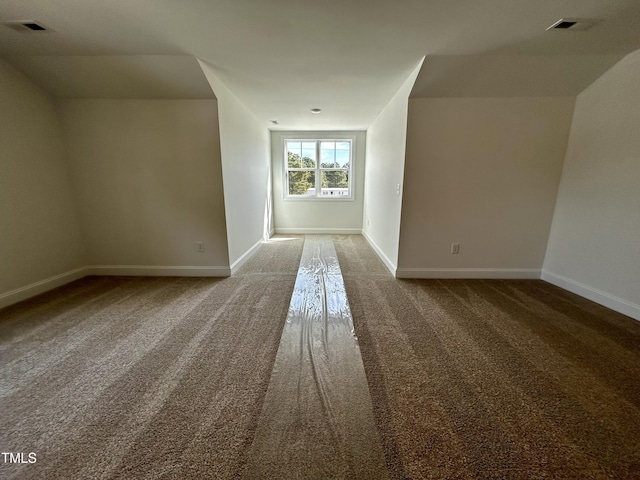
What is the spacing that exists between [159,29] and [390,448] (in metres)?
3.21

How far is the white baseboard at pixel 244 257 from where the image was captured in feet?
10.7

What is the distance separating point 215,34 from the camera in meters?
1.97

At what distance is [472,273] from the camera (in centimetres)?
305

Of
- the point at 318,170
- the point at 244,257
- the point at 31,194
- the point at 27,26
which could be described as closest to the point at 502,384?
the point at 244,257

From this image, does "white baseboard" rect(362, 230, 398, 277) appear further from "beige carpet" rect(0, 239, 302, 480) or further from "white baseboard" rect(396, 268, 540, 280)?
"beige carpet" rect(0, 239, 302, 480)

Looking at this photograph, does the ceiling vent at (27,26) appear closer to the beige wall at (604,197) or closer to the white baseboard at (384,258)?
the white baseboard at (384,258)

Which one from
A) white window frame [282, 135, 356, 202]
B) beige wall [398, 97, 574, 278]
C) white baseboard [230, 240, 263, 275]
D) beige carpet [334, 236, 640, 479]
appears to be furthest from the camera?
white window frame [282, 135, 356, 202]

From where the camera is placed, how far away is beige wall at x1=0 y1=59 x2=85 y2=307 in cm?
235

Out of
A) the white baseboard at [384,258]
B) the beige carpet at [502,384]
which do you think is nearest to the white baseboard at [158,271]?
the beige carpet at [502,384]

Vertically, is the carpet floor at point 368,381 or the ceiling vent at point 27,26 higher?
the ceiling vent at point 27,26

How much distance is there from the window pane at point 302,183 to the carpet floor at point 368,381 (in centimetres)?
376

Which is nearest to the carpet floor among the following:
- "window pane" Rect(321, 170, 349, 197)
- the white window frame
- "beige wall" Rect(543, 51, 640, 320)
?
"beige wall" Rect(543, 51, 640, 320)

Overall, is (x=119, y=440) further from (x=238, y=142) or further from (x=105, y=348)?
(x=238, y=142)

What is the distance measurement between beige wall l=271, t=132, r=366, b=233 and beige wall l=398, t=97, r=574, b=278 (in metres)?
2.89
